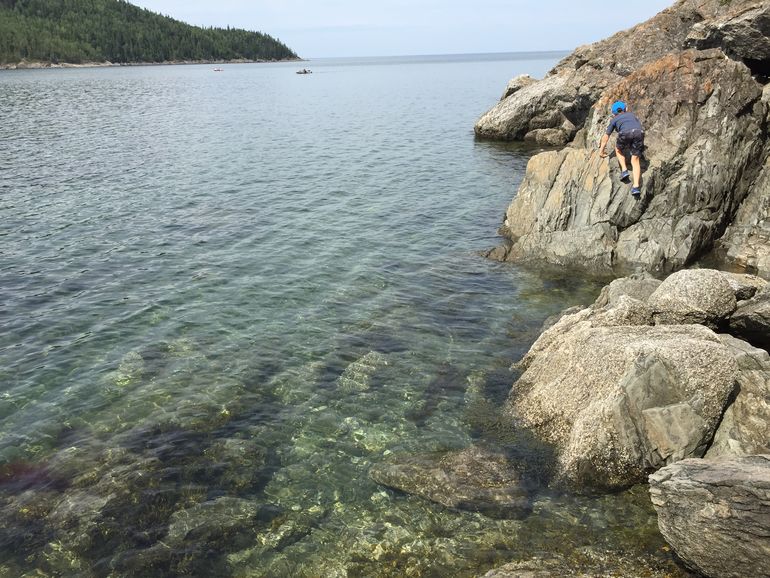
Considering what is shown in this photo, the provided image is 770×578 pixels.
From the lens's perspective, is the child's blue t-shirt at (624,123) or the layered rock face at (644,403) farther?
the child's blue t-shirt at (624,123)

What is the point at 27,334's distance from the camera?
18844mm

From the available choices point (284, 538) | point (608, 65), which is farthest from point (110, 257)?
point (608, 65)

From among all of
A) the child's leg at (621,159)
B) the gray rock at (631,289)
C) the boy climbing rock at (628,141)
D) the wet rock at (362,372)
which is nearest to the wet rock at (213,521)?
the wet rock at (362,372)

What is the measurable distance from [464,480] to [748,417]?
6.05 meters

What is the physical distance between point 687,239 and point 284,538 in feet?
67.4

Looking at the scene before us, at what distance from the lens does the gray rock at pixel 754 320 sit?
49.7 ft

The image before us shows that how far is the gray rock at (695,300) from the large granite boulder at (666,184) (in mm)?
7751

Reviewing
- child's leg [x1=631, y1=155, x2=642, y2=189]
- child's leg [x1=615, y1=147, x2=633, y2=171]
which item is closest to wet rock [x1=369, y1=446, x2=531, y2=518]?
child's leg [x1=631, y1=155, x2=642, y2=189]

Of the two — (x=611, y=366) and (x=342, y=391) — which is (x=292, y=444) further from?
(x=611, y=366)

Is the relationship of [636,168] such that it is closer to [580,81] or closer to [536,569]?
[536,569]

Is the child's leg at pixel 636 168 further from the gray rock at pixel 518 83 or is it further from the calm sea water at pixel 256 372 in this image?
the gray rock at pixel 518 83

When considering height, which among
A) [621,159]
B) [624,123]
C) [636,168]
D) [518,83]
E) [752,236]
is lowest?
[752,236]

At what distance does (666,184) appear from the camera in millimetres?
24766

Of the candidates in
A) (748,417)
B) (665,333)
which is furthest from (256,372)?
(748,417)
